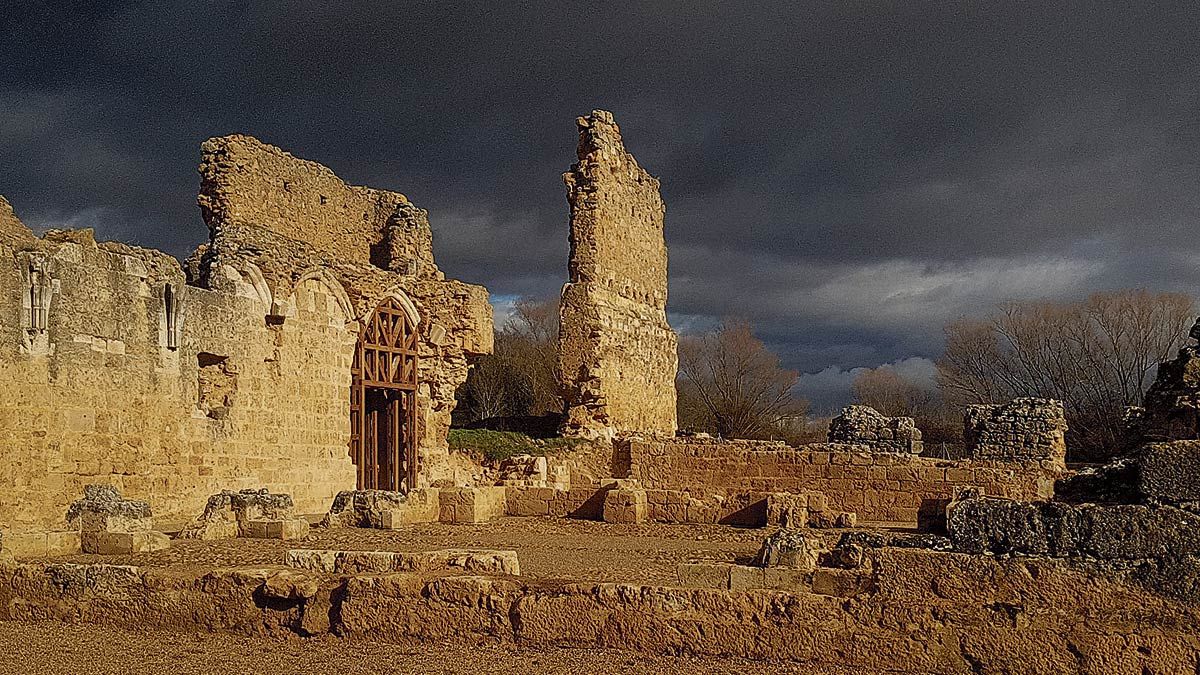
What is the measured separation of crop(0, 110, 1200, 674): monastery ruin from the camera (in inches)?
193

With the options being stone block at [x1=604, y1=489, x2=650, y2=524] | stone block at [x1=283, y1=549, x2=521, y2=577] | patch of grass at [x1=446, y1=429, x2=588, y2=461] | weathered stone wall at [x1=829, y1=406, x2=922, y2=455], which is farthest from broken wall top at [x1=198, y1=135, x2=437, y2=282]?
stone block at [x1=283, y1=549, x2=521, y2=577]

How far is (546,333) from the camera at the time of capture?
43719 millimetres

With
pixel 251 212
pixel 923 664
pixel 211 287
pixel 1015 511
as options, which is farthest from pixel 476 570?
pixel 251 212

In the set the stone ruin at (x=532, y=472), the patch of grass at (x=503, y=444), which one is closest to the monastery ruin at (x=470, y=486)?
the stone ruin at (x=532, y=472)

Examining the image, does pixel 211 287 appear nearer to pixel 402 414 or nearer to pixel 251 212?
pixel 251 212

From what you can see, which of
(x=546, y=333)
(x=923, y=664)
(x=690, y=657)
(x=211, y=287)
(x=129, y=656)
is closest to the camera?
(x=923, y=664)

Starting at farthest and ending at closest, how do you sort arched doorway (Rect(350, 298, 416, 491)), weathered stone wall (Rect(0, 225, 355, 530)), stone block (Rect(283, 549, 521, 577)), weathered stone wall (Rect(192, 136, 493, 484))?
arched doorway (Rect(350, 298, 416, 491)) < weathered stone wall (Rect(192, 136, 493, 484)) < weathered stone wall (Rect(0, 225, 355, 530)) < stone block (Rect(283, 549, 521, 577))

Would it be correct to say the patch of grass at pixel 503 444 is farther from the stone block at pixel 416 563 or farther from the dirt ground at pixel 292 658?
the dirt ground at pixel 292 658

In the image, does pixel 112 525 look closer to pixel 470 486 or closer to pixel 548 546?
pixel 548 546

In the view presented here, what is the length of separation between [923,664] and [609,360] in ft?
57.5

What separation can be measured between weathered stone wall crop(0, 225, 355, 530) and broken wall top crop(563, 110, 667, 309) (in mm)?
7157

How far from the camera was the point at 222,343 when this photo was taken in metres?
14.1

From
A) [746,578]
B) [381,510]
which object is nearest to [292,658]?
[746,578]

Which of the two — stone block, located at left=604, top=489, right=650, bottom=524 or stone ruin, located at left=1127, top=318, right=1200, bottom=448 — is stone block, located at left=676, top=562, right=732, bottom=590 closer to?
stone ruin, located at left=1127, top=318, right=1200, bottom=448
